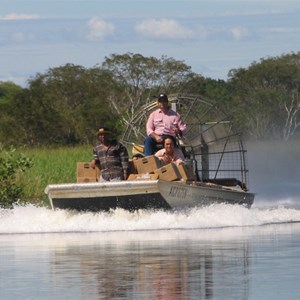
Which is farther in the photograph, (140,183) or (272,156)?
(272,156)

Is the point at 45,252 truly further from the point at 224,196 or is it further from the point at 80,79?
the point at 80,79

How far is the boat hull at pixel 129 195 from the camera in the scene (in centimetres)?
2534

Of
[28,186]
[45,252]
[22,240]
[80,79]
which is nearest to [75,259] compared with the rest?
[45,252]

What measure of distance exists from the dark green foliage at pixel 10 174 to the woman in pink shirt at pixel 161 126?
15.6 feet

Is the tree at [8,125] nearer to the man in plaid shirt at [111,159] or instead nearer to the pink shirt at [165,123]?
the pink shirt at [165,123]

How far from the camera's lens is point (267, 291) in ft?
52.5

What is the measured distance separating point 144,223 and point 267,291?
9.61 meters

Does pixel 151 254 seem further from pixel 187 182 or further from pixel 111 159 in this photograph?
pixel 111 159

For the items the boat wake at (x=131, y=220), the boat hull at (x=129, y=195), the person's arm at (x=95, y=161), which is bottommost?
the boat wake at (x=131, y=220)

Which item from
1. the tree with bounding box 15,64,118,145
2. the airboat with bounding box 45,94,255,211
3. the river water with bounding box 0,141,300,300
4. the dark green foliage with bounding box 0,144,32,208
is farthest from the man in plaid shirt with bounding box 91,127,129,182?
the tree with bounding box 15,64,118,145

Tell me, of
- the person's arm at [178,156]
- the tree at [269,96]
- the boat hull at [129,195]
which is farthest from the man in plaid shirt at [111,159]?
the tree at [269,96]

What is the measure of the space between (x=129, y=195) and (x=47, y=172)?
49.8ft

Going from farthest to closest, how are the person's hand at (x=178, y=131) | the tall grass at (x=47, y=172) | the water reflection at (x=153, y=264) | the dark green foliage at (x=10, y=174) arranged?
1. the tall grass at (x=47, y=172)
2. the dark green foliage at (x=10, y=174)
3. the person's hand at (x=178, y=131)
4. the water reflection at (x=153, y=264)

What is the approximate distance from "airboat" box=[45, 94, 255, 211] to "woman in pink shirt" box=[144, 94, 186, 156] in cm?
35
